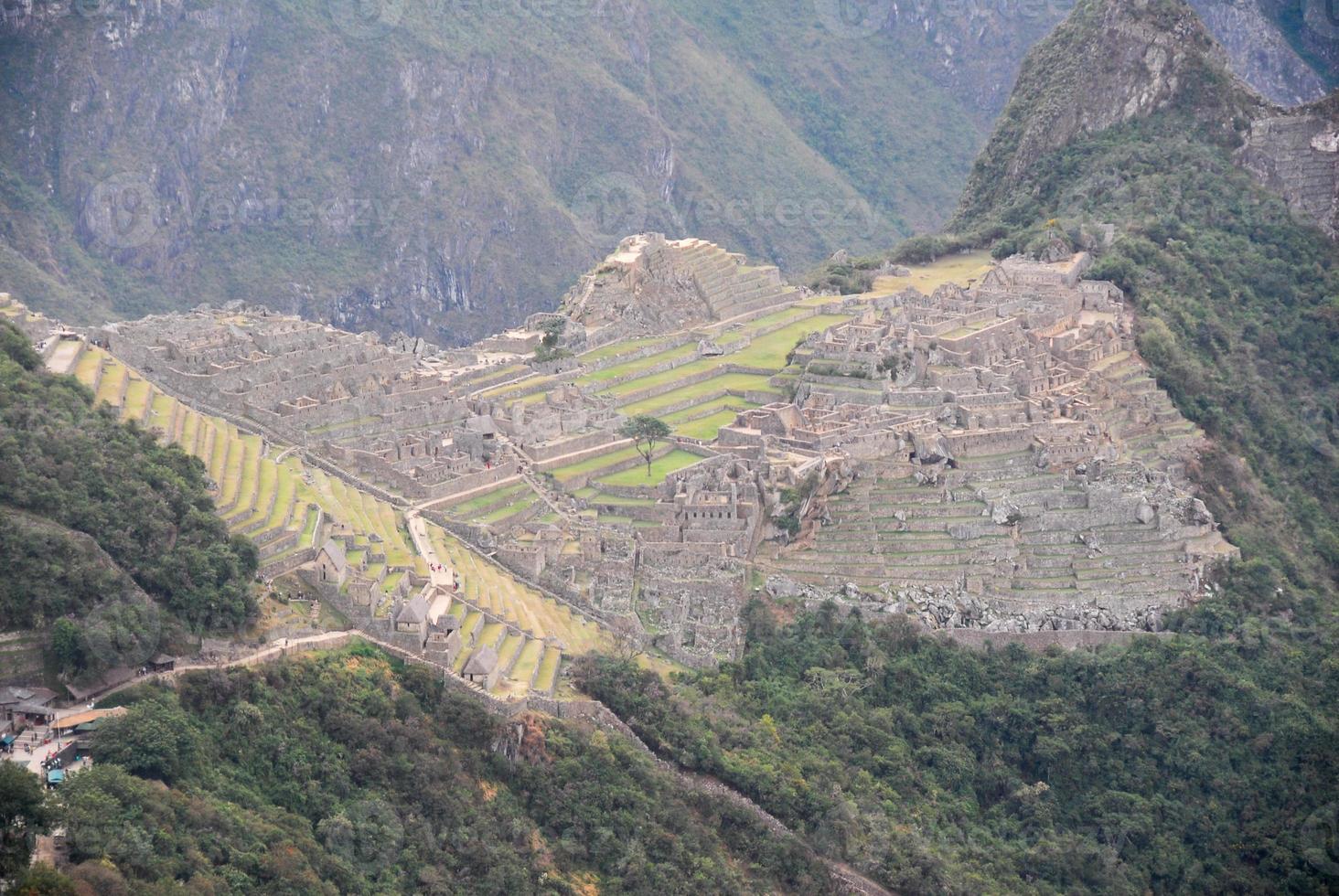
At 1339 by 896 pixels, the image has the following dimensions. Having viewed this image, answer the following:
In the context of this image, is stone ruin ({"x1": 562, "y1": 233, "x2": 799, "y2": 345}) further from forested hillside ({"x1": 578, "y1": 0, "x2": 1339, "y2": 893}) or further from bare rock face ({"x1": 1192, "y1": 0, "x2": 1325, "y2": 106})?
bare rock face ({"x1": 1192, "y1": 0, "x2": 1325, "y2": 106})

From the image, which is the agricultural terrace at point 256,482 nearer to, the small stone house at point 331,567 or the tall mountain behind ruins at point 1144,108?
the small stone house at point 331,567

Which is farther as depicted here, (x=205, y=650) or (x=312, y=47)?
(x=312, y=47)

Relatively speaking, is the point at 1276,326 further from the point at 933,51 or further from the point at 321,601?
Answer: the point at 933,51

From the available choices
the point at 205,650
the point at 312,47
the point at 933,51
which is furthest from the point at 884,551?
the point at 933,51

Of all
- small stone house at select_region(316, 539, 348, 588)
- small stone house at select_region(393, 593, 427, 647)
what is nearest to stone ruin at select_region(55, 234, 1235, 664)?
small stone house at select_region(316, 539, 348, 588)

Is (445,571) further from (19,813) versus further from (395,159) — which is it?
(395,159)
